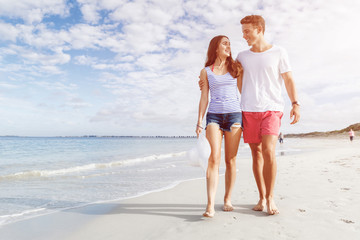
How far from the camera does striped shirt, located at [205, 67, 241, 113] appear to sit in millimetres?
3268

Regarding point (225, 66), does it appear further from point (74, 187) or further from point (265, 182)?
point (74, 187)

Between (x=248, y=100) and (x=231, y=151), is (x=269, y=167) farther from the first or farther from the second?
(x=248, y=100)

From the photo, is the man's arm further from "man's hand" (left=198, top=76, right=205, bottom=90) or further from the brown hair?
"man's hand" (left=198, top=76, right=205, bottom=90)

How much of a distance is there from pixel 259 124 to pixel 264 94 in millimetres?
381

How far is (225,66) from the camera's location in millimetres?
3414

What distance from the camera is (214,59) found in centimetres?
346

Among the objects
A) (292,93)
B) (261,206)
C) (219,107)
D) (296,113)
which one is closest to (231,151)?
(219,107)

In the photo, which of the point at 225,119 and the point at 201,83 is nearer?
the point at 225,119

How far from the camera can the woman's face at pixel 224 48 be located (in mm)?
3361

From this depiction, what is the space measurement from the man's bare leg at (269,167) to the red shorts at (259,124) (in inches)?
3.6

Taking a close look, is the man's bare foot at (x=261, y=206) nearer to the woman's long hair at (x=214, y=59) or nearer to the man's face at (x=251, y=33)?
the woman's long hair at (x=214, y=59)

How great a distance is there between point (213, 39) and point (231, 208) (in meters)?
2.24

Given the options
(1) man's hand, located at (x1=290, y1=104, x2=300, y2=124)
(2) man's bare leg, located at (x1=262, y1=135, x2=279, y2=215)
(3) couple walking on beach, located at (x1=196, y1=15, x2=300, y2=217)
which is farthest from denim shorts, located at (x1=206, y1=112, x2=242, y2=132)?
(1) man's hand, located at (x1=290, y1=104, x2=300, y2=124)

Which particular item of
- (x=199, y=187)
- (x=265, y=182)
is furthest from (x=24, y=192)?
(x=265, y=182)
